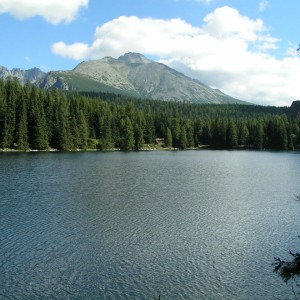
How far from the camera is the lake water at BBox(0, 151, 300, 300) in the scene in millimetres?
23703

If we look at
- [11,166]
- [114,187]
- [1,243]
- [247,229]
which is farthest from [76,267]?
[11,166]

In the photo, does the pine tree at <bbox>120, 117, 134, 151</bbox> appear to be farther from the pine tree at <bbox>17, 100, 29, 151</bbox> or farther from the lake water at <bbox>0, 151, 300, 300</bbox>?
the lake water at <bbox>0, 151, 300, 300</bbox>

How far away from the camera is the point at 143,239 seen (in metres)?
33.6

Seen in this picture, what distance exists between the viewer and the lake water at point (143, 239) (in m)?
23.7

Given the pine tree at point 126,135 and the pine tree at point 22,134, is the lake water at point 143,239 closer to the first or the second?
the pine tree at point 22,134

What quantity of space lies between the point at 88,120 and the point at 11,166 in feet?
314

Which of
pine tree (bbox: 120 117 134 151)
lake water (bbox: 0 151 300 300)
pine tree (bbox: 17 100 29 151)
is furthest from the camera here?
pine tree (bbox: 120 117 134 151)

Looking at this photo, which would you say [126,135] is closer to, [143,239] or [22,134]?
[22,134]

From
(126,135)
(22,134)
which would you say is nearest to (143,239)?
(22,134)

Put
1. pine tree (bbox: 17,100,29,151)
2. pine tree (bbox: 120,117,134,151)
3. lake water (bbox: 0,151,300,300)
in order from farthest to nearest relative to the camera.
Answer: pine tree (bbox: 120,117,134,151) < pine tree (bbox: 17,100,29,151) < lake water (bbox: 0,151,300,300)

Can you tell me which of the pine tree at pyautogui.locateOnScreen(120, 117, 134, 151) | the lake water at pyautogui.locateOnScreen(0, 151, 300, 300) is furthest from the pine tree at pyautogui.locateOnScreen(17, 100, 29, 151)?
the lake water at pyautogui.locateOnScreen(0, 151, 300, 300)

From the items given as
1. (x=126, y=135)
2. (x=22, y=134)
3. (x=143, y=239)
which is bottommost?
(x=143, y=239)

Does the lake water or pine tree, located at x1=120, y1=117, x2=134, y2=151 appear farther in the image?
pine tree, located at x1=120, y1=117, x2=134, y2=151

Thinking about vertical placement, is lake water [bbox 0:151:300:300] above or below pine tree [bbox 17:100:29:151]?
below
